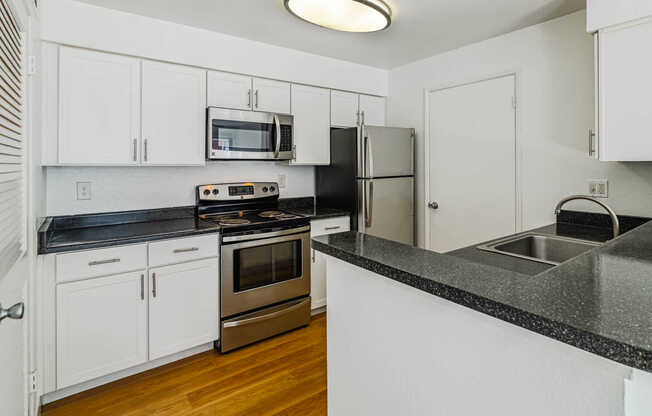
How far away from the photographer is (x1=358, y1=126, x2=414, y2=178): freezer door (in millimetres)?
3033

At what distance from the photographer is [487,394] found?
0.76 m

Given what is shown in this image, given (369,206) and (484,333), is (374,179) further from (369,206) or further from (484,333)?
(484,333)

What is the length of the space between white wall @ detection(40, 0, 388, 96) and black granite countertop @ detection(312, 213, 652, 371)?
6.81 feet

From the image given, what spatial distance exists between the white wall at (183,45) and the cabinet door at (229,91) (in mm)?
59

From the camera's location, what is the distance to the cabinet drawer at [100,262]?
75.8 inches

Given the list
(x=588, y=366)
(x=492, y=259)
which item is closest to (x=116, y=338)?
(x=492, y=259)

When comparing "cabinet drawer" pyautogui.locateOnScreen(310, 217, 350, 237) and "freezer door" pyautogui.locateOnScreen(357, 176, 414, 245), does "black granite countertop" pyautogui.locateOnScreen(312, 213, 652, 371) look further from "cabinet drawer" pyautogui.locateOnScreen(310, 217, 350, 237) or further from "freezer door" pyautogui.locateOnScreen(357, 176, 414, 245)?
"freezer door" pyautogui.locateOnScreen(357, 176, 414, 245)

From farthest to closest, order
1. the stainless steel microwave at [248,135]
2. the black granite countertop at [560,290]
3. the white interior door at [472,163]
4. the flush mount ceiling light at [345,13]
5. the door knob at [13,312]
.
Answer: the white interior door at [472,163] → the stainless steel microwave at [248,135] → the flush mount ceiling light at [345,13] → the door knob at [13,312] → the black granite countertop at [560,290]

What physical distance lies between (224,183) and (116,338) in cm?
136

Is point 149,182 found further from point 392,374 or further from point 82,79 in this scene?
point 392,374

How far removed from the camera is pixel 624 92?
1.87 metres

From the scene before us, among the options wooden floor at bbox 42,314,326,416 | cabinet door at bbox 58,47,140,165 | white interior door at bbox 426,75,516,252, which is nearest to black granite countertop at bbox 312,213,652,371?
wooden floor at bbox 42,314,326,416

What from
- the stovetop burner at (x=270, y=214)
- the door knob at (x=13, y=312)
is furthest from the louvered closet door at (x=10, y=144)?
the stovetop burner at (x=270, y=214)

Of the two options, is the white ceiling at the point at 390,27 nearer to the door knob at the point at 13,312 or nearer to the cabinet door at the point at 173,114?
the cabinet door at the point at 173,114
